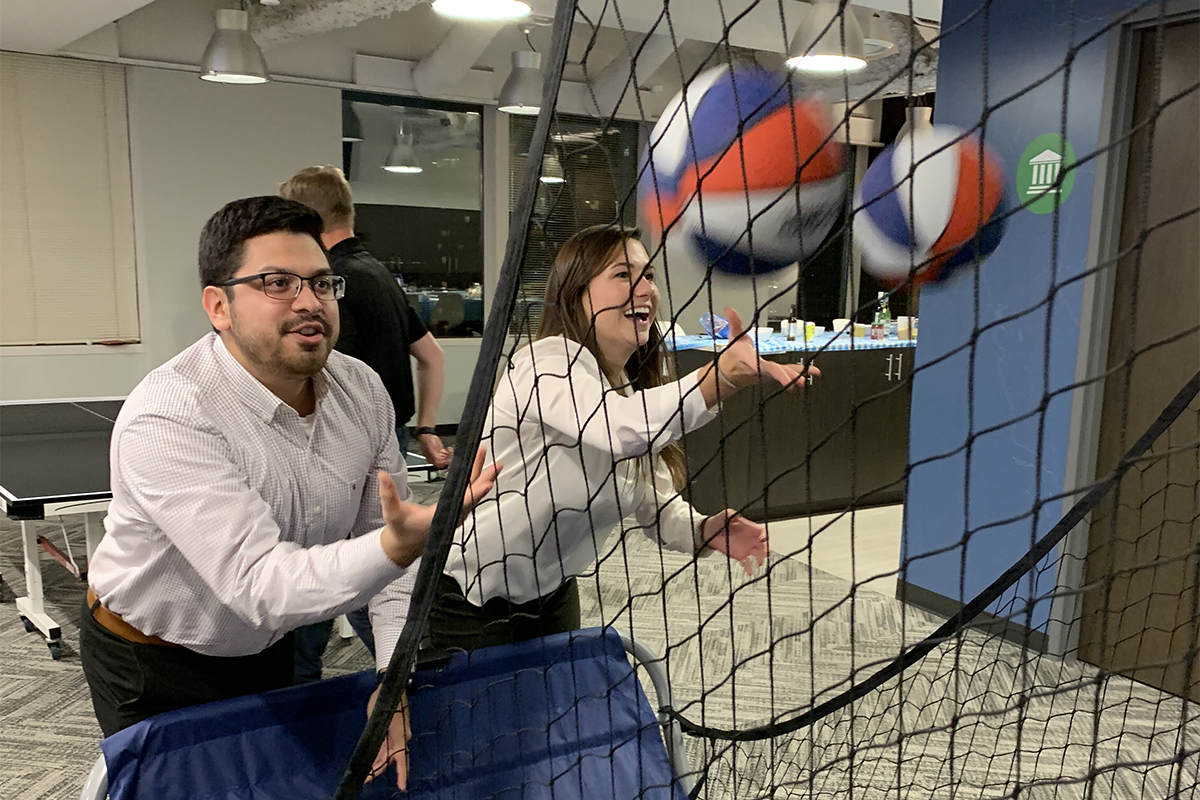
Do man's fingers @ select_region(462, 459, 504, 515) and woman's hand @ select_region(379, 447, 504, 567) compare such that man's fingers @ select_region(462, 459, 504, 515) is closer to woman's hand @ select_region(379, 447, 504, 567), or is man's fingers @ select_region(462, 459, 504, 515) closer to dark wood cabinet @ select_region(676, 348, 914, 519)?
woman's hand @ select_region(379, 447, 504, 567)

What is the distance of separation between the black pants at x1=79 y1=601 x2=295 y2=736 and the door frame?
221 centimetres

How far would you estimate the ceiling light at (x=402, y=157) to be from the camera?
251 inches

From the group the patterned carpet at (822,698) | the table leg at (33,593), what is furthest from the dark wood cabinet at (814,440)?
the table leg at (33,593)

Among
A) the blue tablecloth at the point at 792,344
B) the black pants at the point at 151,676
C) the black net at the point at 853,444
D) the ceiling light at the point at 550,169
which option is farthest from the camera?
the blue tablecloth at the point at 792,344

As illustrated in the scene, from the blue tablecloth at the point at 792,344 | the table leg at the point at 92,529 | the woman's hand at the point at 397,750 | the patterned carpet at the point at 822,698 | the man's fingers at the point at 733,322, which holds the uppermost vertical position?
the man's fingers at the point at 733,322

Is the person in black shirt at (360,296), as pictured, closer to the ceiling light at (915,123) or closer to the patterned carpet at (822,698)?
the patterned carpet at (822,698)

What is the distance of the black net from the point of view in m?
1.03

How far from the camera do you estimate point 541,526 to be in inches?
61.7

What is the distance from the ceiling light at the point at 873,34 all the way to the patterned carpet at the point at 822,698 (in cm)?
271

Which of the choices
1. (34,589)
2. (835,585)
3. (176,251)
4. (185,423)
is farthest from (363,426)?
(176,251)

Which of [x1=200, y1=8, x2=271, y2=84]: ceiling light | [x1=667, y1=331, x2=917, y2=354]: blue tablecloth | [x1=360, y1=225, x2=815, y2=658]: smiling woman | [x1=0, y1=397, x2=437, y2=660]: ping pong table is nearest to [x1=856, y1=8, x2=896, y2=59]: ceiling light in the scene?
[x1=667, y1=331, x2=917, y2=354]: blue tablecloth

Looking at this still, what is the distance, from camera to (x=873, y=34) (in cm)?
493

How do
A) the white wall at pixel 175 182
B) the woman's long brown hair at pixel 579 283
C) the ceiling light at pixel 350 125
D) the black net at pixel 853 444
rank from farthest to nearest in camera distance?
1. the ceiling light at pixel 350 125
2. the white wall at pixel 175 182
3. the woman's long brown hair at pixel 579 283
4. the black net at pixel 853 444

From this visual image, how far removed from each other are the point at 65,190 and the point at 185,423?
488cm
